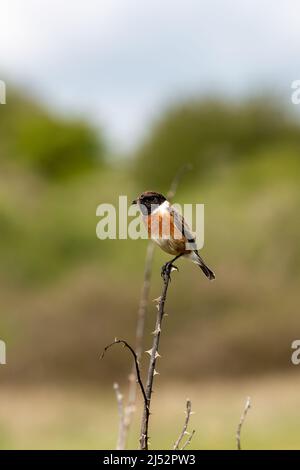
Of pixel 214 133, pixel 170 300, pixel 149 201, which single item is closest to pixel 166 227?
pixel 149 201

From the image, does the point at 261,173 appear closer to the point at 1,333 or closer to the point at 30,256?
the point at 30,256

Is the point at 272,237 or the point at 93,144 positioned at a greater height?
the point at 93,144

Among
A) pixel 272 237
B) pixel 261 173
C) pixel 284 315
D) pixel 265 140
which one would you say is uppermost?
pixel 265 140

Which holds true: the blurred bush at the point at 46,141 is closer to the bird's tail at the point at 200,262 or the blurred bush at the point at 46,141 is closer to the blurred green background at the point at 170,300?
the blurred green background at the point at 170,300

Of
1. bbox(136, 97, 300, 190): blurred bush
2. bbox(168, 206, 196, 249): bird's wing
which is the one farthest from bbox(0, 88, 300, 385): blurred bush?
bbox(168, 206, 196, 249): bird's wing

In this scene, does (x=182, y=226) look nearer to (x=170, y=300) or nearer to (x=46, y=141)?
(x=170, y=300)

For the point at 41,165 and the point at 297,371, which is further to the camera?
the point at 41,165

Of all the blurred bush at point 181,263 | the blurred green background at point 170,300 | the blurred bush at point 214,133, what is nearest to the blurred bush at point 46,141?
the blurred bush at point 181,263
